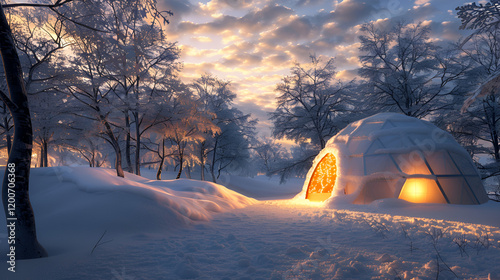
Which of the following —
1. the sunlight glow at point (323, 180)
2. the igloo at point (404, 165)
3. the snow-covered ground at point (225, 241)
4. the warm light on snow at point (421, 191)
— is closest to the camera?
the snow-covered ground at point (225, 241)

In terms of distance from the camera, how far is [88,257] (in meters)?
3.28

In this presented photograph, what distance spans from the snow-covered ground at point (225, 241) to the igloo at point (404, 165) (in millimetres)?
1053

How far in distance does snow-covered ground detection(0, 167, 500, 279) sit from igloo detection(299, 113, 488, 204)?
41.5 inches

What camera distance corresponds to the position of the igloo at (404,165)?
812cm

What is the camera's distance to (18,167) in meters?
3.17

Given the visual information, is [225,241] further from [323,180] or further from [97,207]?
[323,180]

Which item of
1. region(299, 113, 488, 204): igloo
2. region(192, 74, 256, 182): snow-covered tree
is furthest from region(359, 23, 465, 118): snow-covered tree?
region(192, 74, 256, 182): snow-covered tree

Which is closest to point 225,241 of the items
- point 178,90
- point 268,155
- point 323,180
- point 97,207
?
point 97,207

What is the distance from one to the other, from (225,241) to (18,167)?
10.4ft

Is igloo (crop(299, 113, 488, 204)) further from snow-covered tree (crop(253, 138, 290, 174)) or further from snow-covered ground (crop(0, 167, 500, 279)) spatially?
snow-covered tree (crop(253, 138, 290, 174))

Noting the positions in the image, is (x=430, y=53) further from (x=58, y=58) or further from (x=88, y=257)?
(x=58, y=58)

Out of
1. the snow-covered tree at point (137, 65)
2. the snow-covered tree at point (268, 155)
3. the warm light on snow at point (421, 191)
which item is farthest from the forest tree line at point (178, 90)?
the snow-covered tree at point (268, 155)

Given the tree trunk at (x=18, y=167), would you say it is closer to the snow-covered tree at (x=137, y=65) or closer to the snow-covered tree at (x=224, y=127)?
the snow-covered tree at (x=137, y=65)

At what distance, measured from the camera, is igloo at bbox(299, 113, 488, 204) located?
26.6 ft
